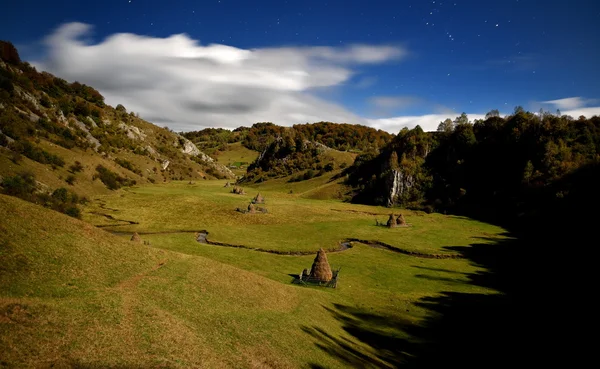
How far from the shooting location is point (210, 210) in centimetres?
9000

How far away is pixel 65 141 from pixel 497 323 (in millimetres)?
130566

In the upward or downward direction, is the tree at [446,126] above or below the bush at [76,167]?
above

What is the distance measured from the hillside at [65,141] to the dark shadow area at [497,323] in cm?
7627

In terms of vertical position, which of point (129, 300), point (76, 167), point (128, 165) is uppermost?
point (128, 165)

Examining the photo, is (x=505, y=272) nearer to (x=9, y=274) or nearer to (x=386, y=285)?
(x=386, y=285)

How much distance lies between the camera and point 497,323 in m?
33.0

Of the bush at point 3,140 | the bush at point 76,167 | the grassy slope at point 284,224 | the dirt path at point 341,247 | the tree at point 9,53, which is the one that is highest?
the tree at point 9,53

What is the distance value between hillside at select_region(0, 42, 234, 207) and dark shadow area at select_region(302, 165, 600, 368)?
3003 inches

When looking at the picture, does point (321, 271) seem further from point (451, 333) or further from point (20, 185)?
point (20, 185)

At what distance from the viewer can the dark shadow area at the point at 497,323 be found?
25.6 metres

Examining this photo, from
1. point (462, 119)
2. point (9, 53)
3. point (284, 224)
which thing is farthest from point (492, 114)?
point (9, 53)

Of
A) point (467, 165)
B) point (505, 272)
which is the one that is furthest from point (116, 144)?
point (505, 272)

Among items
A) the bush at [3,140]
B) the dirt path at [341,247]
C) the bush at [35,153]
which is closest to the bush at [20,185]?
the bush at [35,153]

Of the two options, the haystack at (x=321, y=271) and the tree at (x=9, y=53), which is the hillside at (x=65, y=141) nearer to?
the tree at (x=9, y=53)
